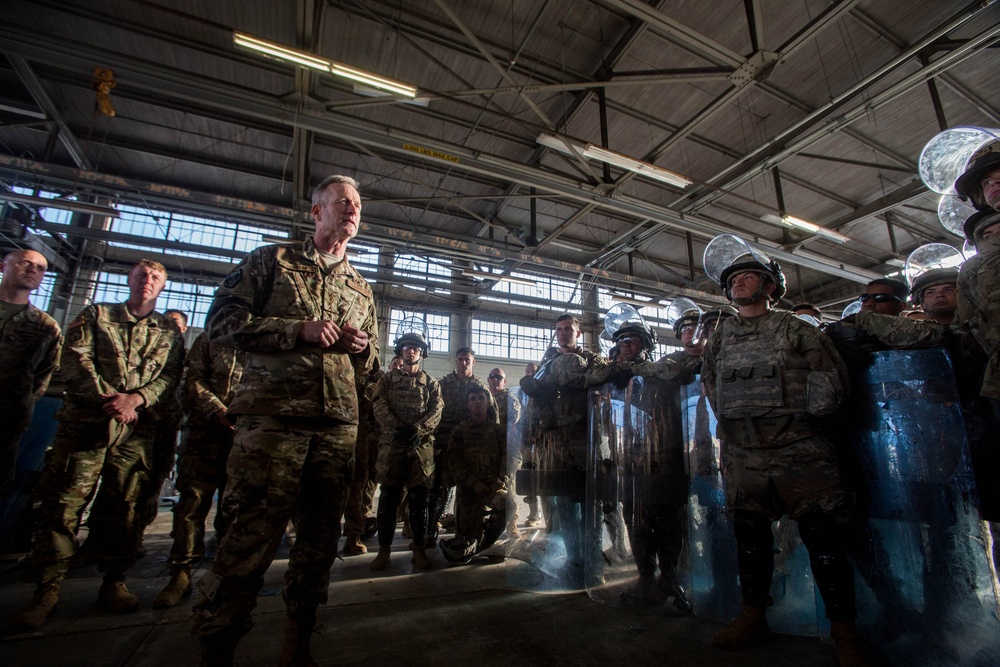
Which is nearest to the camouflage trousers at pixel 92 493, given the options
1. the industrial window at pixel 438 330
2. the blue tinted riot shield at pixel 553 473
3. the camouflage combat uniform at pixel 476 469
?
the camouflage combat uniform at pixel 476 469

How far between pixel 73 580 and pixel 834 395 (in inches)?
180

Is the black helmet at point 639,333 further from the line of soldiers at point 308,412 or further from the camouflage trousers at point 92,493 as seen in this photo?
the camouflage trousers at point 92,493

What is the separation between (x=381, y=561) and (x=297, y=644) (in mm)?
1787

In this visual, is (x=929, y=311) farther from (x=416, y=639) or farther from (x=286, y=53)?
(x=286, y=53)

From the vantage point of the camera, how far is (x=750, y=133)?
26.2ft

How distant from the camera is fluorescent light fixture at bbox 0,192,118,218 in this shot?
6.52 m

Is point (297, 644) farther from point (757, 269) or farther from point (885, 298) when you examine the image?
point (885, 298)

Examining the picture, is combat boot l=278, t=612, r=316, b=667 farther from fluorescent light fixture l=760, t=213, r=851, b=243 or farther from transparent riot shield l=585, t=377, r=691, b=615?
fluorescent light fixture l=760, t=213, r=851, b=243

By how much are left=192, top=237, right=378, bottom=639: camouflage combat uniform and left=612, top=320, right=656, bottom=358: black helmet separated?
91.5 inches

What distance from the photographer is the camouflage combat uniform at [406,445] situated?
11.9ft

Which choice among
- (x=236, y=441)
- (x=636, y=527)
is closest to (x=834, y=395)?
(x=636, y=527)

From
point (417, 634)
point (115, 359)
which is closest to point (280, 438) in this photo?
point (417, 634)

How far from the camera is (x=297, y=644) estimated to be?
1630 millimetres

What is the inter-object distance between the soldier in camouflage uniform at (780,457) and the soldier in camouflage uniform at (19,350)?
4.03 m
